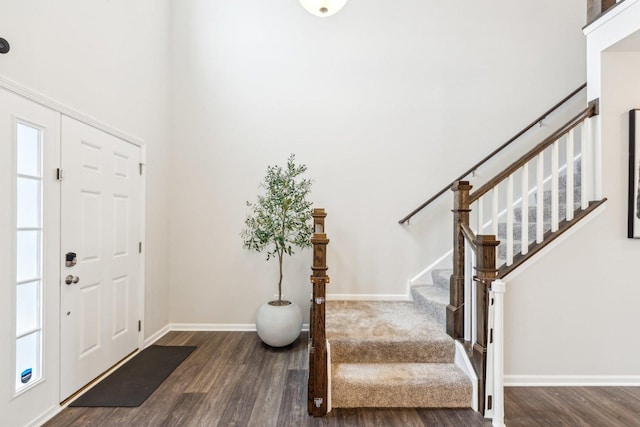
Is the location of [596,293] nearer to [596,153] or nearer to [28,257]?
[596,153]

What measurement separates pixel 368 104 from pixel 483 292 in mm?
2539

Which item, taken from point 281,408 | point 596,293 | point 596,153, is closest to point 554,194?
point 596,153

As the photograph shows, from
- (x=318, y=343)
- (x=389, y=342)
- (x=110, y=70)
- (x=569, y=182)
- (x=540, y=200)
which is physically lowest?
(x=389, y=342)

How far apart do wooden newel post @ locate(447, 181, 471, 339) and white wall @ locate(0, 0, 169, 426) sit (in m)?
3.01

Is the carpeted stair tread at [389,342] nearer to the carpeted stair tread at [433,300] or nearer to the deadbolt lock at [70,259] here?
the carpeted stair tread at [433,300]

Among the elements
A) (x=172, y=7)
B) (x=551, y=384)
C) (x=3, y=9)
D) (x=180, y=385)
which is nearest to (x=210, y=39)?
(x=172, y=7)

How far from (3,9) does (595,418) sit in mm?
4523

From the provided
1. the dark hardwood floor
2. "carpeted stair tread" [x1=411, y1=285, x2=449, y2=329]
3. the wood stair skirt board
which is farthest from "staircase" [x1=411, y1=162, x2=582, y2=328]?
the dark hardwood floor

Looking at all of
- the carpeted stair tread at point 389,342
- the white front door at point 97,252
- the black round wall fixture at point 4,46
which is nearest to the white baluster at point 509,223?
the carpeted stair tread at point 389,342

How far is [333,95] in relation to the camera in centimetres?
404

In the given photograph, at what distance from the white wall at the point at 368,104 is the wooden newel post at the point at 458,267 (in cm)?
117

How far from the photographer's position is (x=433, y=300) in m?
3.29

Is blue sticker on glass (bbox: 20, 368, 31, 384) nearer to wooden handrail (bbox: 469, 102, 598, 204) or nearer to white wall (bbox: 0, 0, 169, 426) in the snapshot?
white wall (bbox: 0, 0, 169, 426)

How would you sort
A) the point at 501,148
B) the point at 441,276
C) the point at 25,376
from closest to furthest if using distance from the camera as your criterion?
1. the point at 25,376
2. the point at 441,276
3. the point at 501,148
